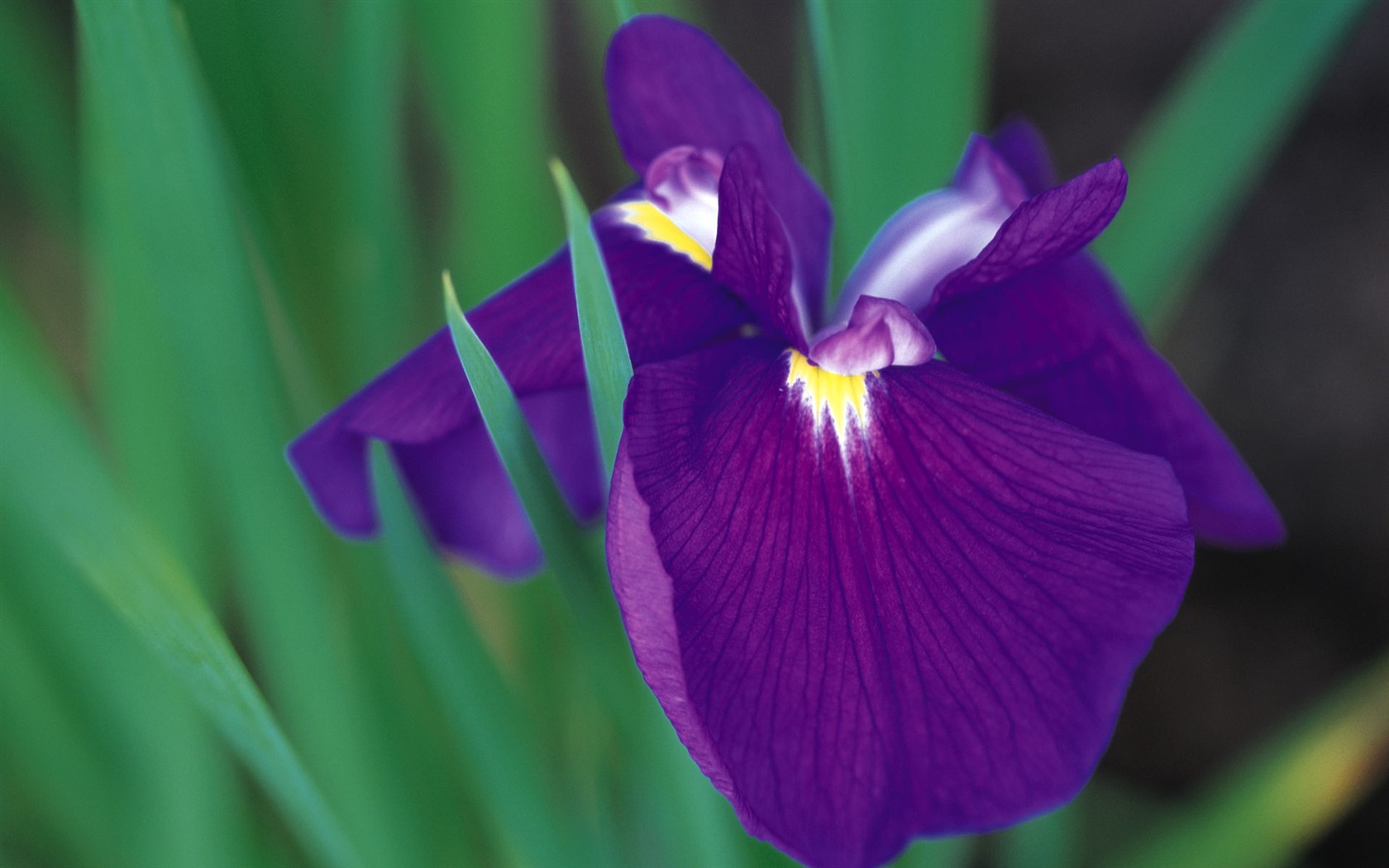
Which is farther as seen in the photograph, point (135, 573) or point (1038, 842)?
point (1038, 842)

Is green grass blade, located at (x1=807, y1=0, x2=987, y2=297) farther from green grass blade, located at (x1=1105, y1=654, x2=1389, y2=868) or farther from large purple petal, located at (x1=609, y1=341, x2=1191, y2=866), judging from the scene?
green grass blade, located at (x1=1105, y1=654, x2=1389, y2=868)

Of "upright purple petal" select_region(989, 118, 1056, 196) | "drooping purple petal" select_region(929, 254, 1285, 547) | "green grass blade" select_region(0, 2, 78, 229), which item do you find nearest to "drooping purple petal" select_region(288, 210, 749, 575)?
"drooping purple petal" select_region(929, 254, 1285, 547)

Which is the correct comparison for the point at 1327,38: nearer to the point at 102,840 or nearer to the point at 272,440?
the point at 272,440

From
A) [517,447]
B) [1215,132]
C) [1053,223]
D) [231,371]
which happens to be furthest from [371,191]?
[1215,132]

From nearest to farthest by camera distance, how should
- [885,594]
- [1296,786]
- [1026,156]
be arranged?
[885,594]
[1026,156]
[1296,786]

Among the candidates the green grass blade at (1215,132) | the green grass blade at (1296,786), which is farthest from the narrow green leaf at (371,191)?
the green grass blade at (1296,786)

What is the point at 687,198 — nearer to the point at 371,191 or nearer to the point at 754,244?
the point at 754,244

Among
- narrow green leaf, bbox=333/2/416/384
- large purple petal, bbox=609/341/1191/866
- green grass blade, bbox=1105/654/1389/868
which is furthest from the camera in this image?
green grass blade, bbox=1105/654/1389/868
